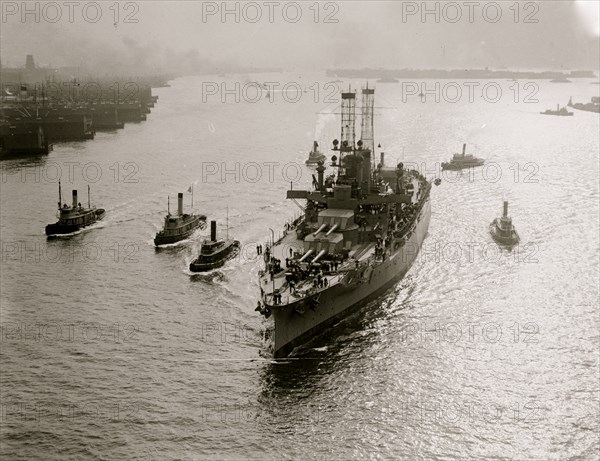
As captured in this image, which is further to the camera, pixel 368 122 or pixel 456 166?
pixel 368 122

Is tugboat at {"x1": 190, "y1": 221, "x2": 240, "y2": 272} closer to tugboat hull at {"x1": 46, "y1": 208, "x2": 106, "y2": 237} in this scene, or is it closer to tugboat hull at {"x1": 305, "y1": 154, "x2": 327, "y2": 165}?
tugboat hull at {"x1": 46, "y1": 208, "x2": 106, "y2": 237}

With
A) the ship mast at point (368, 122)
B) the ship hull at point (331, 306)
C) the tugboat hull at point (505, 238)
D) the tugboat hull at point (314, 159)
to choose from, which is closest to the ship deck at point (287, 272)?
the ship hull at point (331, 306)

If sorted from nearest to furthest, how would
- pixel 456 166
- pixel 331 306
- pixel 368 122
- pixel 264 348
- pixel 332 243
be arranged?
pixel 264 348, pixel 331 306, pixel 332 243, pixel 456 166, pixel 368 122

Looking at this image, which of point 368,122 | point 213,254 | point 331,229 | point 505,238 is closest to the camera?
point 331,229

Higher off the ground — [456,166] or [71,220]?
[456,166]

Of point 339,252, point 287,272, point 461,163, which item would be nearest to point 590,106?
point 461,163

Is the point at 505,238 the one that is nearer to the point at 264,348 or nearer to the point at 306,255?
the point at 306,255

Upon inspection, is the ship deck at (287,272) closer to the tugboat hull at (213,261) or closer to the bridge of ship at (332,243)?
the bridge of ship at (332,243)
